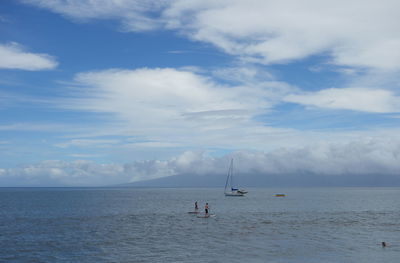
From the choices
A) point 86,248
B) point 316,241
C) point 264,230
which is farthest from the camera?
point 264,230

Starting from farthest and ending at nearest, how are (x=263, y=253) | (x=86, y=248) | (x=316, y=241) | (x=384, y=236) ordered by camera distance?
1. (x=384, y=236)
2. (x=316, y=241)
3. (x=86, y=248)
4. (x=263, y=253)

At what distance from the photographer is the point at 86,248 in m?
50.1

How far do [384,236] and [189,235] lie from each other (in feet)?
96.8

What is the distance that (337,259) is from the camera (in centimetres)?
4294

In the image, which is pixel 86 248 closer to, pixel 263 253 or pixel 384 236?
pixel 263 253

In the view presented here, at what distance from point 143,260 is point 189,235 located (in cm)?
1892

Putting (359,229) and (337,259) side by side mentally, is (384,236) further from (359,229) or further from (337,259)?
(337,259)

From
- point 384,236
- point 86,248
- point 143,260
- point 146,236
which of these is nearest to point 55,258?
point 86,248

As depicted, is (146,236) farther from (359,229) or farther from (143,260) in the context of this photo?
(359,229)

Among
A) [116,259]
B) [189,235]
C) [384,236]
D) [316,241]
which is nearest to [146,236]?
[189,235]

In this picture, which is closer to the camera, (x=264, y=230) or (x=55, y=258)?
(x=55, y=258)

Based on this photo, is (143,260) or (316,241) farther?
(316,241)

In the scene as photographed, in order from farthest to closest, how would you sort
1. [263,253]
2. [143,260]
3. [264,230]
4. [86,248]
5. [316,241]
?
[264,230] < [316,241] < [86,248] < [263,253] < [143,260]

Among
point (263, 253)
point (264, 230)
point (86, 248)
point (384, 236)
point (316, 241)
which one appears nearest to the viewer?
point (263, 253)
